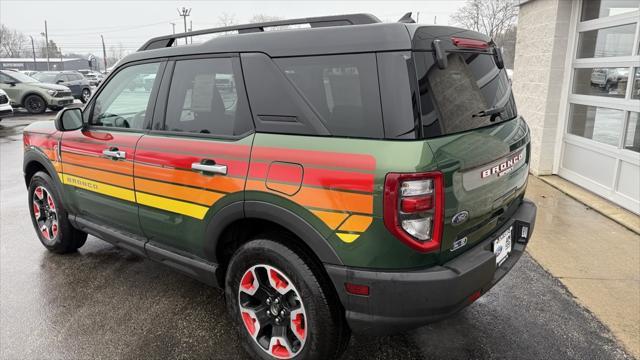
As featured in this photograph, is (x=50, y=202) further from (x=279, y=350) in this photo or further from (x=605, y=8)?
(x=605, y=8)

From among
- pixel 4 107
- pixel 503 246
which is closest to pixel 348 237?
pixel 503 246

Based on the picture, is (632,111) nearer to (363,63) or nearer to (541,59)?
(541,59)

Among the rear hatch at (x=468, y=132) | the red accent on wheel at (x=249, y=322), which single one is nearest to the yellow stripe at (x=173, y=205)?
the red accent on wheel at (x=249, y=322)

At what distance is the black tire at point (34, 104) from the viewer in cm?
1662

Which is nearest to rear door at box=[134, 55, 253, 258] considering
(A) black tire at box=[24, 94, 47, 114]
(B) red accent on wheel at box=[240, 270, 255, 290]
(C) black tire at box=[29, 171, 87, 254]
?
(B) red accent on wheel at box=[240, 270, 255, 290]

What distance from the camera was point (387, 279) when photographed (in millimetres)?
2025

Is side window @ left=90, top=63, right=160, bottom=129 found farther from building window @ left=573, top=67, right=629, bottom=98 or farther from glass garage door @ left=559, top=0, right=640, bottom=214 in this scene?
building window @ left=573, top=67, right=629, bottom=98

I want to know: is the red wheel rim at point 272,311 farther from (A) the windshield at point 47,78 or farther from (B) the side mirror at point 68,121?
Result: (A) the windshield at point 47,78

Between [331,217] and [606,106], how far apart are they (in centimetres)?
491

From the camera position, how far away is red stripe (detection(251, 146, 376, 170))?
2014mm

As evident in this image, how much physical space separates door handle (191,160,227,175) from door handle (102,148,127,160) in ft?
2.63

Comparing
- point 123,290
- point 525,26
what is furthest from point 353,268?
point 525,26

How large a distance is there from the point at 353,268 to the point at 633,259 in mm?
3186

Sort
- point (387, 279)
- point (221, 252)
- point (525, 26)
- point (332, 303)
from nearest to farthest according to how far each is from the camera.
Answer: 1. point (387, 279)
2. point (332, 303)
3. point (221, 252)
4. point (525, 26)
